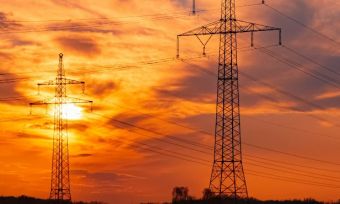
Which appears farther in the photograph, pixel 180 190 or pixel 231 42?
pixel 180 190

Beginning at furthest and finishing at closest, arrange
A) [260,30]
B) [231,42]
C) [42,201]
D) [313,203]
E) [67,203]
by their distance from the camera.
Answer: [313,203]
[42,201]
[67,203]
[231,42]
[260,30]

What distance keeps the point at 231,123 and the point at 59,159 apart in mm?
22559

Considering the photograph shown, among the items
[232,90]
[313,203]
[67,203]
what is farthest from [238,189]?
[313,203]

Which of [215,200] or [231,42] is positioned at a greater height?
[231,42]

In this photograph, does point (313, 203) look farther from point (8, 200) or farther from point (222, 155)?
point (222, 155)

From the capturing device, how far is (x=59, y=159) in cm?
9331

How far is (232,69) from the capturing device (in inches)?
3356

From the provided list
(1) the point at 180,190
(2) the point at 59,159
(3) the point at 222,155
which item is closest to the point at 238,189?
(3) the point at 222,155

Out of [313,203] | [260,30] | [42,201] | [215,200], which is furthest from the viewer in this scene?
[313,203]

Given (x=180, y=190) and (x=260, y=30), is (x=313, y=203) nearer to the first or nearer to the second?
(x=180, y=190)

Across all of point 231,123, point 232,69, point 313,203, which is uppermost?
point 232,69

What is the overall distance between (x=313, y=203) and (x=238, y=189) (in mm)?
72788

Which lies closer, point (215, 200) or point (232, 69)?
point (232, 69)

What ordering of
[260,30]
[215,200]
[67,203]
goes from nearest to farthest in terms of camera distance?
[260,30], [215,200], [67,203]
